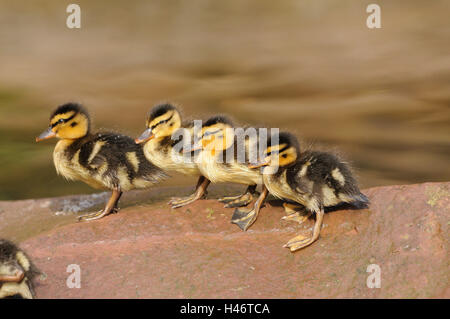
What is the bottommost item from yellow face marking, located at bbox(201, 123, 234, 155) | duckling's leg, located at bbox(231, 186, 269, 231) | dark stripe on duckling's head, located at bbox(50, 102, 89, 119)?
duckling's leg, located at bbox(231, 186, 269, 231)

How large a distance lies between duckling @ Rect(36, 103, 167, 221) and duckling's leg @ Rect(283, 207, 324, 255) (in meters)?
0.76

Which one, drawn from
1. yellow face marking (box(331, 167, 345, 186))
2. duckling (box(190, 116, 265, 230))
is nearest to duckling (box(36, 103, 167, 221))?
Answer: duckling (box(190, 116, 265, 230))

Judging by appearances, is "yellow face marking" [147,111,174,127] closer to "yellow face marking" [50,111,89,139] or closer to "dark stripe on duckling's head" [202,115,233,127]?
"dark stripe on duckling's head" [202,115,233,127]

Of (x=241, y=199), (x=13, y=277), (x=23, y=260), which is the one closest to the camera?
(x=13, y=277)

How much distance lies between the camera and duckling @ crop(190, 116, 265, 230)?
2.63 m

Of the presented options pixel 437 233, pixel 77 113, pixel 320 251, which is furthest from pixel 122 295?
pixel 437 233

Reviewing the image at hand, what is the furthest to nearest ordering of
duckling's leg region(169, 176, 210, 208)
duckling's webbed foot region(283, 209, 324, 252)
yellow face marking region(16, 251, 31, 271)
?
duckling's leg region(169, 176, 210, 208) → duckling's webbed foot region(283, 209, 324, 252) → yellow face marking region(16, 251, 31, 271)

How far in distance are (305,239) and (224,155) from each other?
21.2 inches

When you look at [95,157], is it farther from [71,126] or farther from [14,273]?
[14,273]

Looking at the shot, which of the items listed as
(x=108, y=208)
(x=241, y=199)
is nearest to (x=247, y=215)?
(x=241, y=199)

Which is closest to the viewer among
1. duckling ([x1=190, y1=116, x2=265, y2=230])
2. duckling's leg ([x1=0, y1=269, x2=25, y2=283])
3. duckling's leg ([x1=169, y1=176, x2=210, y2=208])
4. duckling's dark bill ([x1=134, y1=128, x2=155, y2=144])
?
duckling's leg ([x1=0, y1=269, x2=25, y2=283])

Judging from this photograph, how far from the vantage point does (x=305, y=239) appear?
2428 millimetres

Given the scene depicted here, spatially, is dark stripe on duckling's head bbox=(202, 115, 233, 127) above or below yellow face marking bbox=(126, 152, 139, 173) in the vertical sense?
above

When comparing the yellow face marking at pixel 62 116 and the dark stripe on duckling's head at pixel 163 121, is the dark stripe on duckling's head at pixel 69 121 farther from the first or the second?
the dark stripe on duckling's head at pixel 163 121
